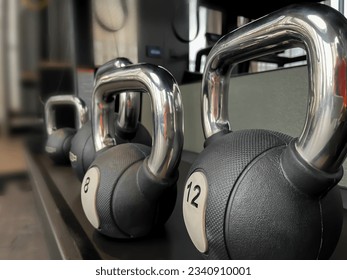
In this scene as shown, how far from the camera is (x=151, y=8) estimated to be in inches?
39.6

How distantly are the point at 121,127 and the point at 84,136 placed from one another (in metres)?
0.12

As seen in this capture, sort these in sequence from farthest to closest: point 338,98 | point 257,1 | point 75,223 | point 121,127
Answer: point 257,1 → point 121,127 → point 75,223 → point 338,98

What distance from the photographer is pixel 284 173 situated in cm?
23

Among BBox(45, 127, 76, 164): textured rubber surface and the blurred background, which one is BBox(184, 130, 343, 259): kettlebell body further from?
BBox(45, 127, 76, 164): textured rubber surface

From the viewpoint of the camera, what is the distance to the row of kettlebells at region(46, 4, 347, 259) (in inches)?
8.2

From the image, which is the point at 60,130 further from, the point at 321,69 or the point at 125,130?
the point at 321,69

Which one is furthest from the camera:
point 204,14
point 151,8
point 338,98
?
point 151,8

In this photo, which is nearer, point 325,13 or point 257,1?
point 325,13

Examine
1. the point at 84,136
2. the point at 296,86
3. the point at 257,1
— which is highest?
the point at 257,1

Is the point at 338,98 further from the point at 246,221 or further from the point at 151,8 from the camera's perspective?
the point at 151,8

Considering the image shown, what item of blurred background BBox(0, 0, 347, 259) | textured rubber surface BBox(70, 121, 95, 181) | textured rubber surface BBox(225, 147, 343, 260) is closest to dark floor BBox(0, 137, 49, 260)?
blurred background BBox(0, 0, 347, 259)

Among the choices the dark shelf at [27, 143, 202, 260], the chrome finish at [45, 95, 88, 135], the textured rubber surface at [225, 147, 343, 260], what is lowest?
the dark shelf at [27, 143, 202, 260]

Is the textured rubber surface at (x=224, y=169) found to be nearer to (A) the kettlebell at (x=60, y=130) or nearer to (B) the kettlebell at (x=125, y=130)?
(B) the kettlebell at (x=125, y=130)

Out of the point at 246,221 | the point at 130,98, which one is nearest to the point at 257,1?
the point at 130,98
